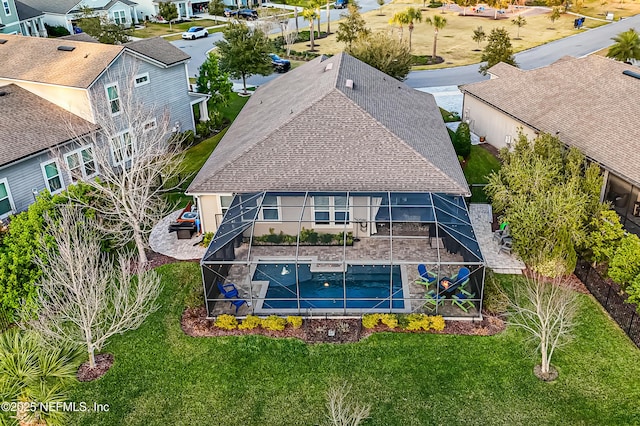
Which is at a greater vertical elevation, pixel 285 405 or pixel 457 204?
pixel 457 204

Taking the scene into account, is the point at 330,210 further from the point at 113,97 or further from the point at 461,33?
the point at 461,33

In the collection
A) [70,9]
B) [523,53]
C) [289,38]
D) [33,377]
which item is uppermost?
[70,9]

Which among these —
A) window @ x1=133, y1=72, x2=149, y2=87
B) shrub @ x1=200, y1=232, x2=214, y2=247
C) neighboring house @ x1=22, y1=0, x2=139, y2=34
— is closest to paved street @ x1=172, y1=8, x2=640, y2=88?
neighboring house @ x1=22, y1=0, x2=139, y2=34

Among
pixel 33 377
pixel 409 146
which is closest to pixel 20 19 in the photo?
pixel 409 146

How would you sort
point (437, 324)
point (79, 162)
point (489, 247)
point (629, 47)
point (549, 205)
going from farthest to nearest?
1. point (629, 47)
2. point (79, 162)
3. point (489, 247)
4. point (549, 205)
5. point (437, 324)

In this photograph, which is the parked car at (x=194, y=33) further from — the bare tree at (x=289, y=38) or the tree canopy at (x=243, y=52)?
the tree canopy at (x=243, y=52)

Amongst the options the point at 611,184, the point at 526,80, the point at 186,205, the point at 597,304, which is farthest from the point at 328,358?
the point at 526,80

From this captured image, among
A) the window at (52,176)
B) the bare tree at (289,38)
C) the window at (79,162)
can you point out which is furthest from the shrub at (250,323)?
the bare tree at (289,38)

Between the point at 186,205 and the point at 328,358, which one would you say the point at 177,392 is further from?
the point at 186,205
